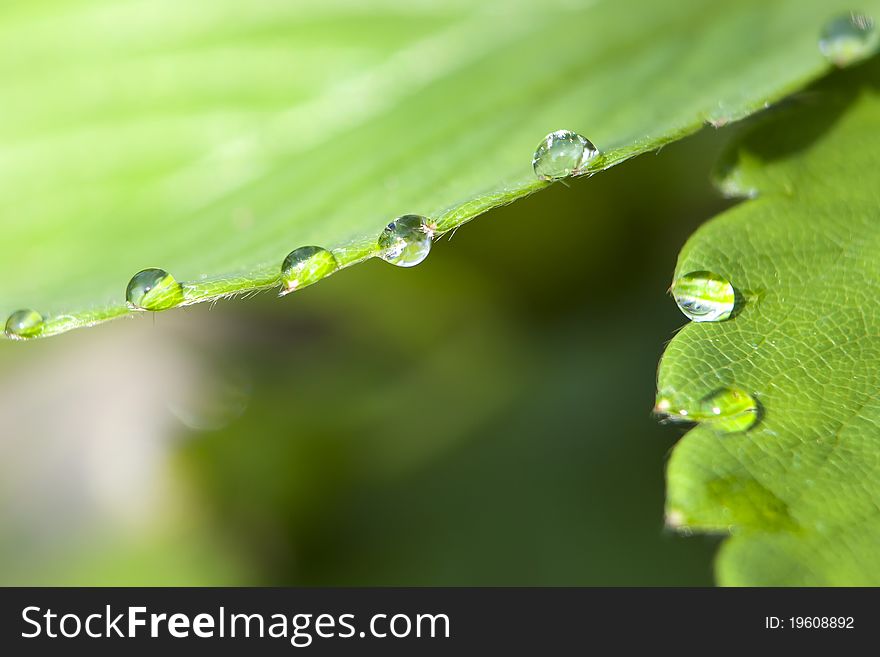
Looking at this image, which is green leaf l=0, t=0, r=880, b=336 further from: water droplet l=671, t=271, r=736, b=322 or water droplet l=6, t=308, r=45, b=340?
water droplet l=671, t=271, r=736, b=322

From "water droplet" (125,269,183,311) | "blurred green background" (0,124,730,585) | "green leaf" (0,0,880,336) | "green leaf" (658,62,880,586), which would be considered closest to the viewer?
"green leaf" (658,62,880,586)

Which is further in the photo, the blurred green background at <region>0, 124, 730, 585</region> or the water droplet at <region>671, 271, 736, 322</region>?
the blurred green background at <region>0, 124, 730, 585</region>

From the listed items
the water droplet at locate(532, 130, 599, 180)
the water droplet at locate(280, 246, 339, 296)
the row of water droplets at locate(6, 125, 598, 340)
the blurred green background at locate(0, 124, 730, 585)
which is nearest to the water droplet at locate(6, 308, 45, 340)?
the row of water droplets at locate(6, 125, 598, 340)

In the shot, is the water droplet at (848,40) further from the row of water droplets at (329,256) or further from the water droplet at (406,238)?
the water droplet at (406,238)

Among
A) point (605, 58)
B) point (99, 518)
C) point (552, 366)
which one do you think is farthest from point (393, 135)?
point (99, 518)

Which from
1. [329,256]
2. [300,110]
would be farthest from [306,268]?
[300,110]

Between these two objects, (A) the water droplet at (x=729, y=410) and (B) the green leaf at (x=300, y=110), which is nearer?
(A) the water droplet at (x=729, y=410)

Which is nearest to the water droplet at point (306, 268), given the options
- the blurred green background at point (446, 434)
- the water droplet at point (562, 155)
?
the water droplet at point (562, 155)
